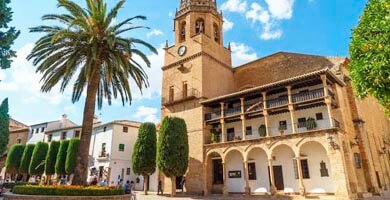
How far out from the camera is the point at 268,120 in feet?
80.5

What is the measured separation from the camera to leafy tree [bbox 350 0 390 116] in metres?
8.77

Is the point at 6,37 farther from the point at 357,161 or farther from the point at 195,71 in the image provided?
the point at 357,161

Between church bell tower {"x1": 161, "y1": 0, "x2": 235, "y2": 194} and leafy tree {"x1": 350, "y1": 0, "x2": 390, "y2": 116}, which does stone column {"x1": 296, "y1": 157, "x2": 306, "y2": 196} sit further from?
leafy tree {"x1": 350, "y1": 0, "x2": 390, "y2": 116}

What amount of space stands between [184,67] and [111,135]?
44.4ft

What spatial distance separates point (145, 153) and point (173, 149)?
391 cm

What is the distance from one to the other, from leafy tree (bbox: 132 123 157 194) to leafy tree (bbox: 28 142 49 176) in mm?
16578

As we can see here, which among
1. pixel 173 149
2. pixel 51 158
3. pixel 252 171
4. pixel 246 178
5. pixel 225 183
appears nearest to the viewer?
pixel 246 178

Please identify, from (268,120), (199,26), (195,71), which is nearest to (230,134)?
(268,120)

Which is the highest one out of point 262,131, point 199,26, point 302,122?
point 199,26

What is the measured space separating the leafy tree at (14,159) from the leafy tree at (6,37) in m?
34.8

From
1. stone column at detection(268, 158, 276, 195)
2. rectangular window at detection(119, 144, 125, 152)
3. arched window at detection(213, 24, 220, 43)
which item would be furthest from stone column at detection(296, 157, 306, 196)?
rectangular window at detection(119, 144, 125, 152)

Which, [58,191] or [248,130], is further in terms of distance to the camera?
[248,130]

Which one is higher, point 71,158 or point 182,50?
point 182,50

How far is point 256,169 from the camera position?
24109 mm
